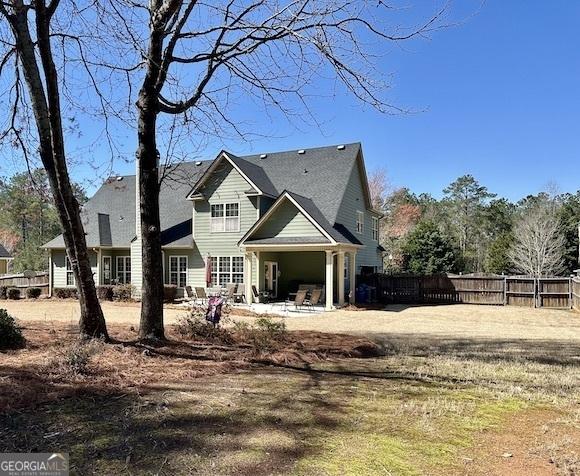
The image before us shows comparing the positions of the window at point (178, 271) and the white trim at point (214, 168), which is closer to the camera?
the white trim at point (214, 168)

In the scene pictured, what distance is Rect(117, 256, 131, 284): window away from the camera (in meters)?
26.6

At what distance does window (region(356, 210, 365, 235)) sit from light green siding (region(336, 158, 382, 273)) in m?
0.24

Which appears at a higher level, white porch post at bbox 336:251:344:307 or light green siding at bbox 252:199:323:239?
light green siding at bbox 252:199:323:239

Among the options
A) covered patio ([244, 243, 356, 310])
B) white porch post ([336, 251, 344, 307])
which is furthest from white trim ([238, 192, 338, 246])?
white porch post ([336, 251, 344, 307])

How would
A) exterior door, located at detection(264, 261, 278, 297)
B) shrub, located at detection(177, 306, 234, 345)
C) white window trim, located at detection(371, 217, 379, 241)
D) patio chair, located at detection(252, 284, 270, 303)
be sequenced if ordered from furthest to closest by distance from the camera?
white window trim, located at detection(371, 217, 379, 241)
exterior door, located at detection(264, 261, 278, 297)
patio chair, located at detection(252, 284, 270, 303)
shrub, located at detection(177, 306, 234, 345)

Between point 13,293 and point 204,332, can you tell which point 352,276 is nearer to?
point 204,332

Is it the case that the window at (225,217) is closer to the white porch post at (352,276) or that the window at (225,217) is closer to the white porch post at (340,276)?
the white porch post at (340,276)

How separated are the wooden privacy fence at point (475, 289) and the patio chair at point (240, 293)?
6.43 meters

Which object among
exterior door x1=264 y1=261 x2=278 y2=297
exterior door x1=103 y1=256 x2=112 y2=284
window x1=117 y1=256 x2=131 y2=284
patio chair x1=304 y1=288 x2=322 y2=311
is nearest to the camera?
patio chair x1=304 y1=288 x2=322 y2=311

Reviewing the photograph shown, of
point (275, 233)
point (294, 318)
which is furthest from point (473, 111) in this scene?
point (294, 318)

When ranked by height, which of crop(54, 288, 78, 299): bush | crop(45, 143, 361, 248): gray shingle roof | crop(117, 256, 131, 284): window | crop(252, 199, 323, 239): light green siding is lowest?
crop(54, 288, 78, 299): bush

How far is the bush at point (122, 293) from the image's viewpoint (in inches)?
943

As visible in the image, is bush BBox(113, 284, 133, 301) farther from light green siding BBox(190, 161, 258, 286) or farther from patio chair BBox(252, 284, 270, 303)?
patio chair BBox(252, 284, 270, 303)

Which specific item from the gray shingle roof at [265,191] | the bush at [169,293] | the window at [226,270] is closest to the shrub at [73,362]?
the gray shingle roof at [265,191]
